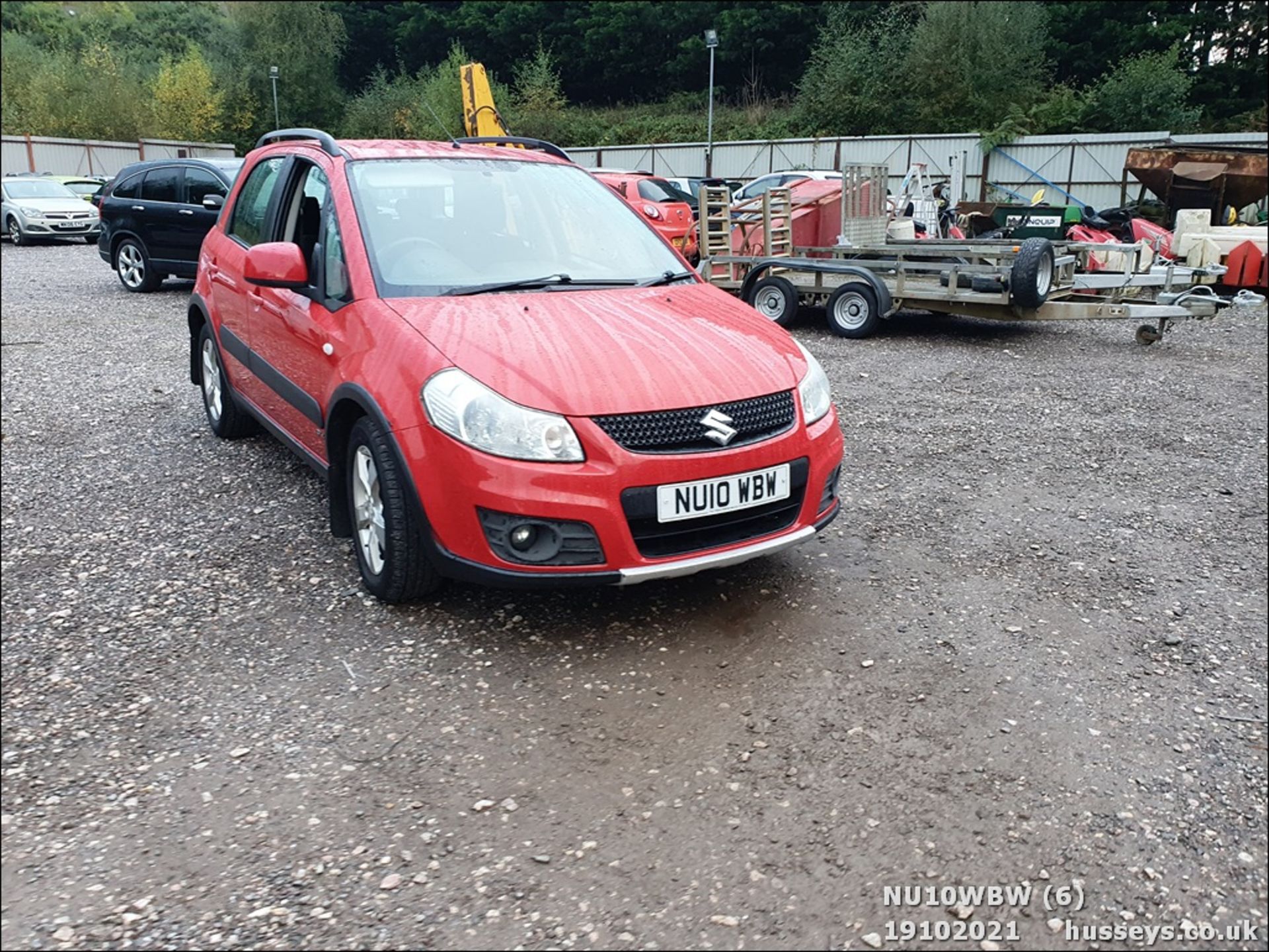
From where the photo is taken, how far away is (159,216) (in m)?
12.7

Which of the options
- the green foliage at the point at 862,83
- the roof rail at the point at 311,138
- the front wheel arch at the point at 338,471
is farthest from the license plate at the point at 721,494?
the green foliage at the point at 862,83

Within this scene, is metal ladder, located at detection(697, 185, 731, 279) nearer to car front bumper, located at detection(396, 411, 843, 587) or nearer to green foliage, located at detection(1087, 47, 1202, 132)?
car front bumper, located at detection(396, 411, 843, 587)

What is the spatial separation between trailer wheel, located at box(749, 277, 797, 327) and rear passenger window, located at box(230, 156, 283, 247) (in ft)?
20.4

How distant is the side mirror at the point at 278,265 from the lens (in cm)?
404

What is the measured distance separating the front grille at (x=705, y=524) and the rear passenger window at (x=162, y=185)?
460 inches

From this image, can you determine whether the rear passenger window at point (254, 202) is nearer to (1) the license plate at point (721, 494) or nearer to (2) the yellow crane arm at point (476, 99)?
(1) the license plate at point (721, 494)

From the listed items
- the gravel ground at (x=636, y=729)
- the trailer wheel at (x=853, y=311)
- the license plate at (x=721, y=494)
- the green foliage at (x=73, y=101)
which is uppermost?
the green foliage at (x=73, y=101)

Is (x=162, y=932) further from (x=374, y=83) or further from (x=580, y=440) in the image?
(x=374, y=83)

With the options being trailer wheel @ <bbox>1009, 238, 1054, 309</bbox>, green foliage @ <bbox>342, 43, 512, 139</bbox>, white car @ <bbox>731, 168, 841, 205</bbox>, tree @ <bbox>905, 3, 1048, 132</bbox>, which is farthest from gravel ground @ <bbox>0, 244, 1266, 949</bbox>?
green foliage @ <bbox>342, 43, 512, 139</bbox>

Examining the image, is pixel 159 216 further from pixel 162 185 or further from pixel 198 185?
pixel 198 185

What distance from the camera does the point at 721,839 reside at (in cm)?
250

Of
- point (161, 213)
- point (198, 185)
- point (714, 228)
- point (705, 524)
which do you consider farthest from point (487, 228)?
point (161, 213)

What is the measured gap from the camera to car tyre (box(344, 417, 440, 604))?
11.3ft

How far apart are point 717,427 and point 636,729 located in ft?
3.40
